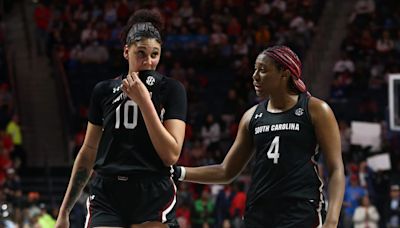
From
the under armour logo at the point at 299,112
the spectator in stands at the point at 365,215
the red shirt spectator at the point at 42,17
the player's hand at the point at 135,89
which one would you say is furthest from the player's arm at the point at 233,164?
the red shirt spectator at the point at 42,17

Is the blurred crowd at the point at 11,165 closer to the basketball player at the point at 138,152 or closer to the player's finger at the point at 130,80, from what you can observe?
the basketball player at the point at 138,152

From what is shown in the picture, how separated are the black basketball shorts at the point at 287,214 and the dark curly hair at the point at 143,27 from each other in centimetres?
116

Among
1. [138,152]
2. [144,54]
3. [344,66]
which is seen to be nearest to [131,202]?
[138,152]

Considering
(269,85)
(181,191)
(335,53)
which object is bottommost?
(181,191)

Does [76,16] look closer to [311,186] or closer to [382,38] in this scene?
[382,38]

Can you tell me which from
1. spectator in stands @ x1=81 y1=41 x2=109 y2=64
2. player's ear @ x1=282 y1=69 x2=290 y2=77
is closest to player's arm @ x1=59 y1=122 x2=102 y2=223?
player's ear @ x1=282 y1=69 x2=290 y2=77

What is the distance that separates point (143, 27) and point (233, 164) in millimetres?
1112

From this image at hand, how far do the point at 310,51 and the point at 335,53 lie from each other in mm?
591

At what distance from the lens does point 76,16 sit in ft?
73.8

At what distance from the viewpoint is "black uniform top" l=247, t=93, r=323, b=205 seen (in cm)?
526

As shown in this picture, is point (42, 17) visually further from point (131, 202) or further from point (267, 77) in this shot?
point (131, 202)

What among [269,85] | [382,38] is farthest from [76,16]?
[269,85]

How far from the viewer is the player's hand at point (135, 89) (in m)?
4.87

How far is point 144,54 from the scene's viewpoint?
5.12 meters
